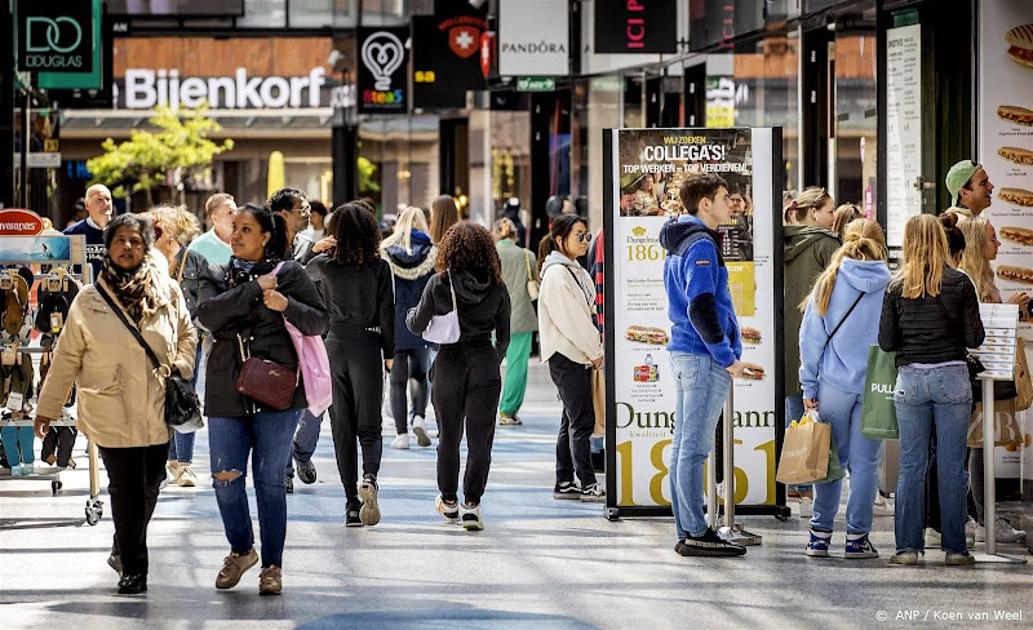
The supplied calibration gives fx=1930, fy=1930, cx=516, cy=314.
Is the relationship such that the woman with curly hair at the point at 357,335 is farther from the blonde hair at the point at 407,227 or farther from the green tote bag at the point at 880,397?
the blonde hair at the point at 407,227

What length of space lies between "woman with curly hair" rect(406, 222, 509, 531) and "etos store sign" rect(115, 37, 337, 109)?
55373 mm

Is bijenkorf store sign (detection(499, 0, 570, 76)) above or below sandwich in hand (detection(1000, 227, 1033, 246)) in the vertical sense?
above

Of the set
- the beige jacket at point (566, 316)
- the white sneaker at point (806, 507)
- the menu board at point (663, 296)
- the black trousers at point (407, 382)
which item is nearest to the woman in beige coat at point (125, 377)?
the menu board at point (663, 296)

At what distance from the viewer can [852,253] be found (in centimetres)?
996

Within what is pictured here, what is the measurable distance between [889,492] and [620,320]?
210 centimetres

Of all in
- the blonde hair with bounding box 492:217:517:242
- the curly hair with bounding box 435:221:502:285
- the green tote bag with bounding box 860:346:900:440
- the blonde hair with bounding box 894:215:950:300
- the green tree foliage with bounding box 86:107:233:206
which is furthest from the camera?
the green tree foliage with bounding box 86:107:233:206

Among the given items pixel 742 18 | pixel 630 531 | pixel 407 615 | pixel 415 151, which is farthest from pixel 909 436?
pixel 415 151

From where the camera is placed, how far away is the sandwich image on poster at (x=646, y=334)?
36.4ft

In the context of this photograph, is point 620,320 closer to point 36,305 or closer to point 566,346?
point 566,346

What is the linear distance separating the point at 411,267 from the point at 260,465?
632 centimetres

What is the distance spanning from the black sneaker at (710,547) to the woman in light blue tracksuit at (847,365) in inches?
15.5

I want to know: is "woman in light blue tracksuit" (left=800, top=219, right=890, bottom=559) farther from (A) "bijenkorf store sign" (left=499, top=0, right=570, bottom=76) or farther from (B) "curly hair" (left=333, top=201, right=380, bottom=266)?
(A) "bijenkorf store sign" (left=499, top=0, right=570, bottom=76)

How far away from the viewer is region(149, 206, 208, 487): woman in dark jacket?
12516 millimetres

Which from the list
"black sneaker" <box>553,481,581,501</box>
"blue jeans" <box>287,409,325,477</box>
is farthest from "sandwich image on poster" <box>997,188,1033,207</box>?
"blue jeans" <box>287,409,325,477</box>
